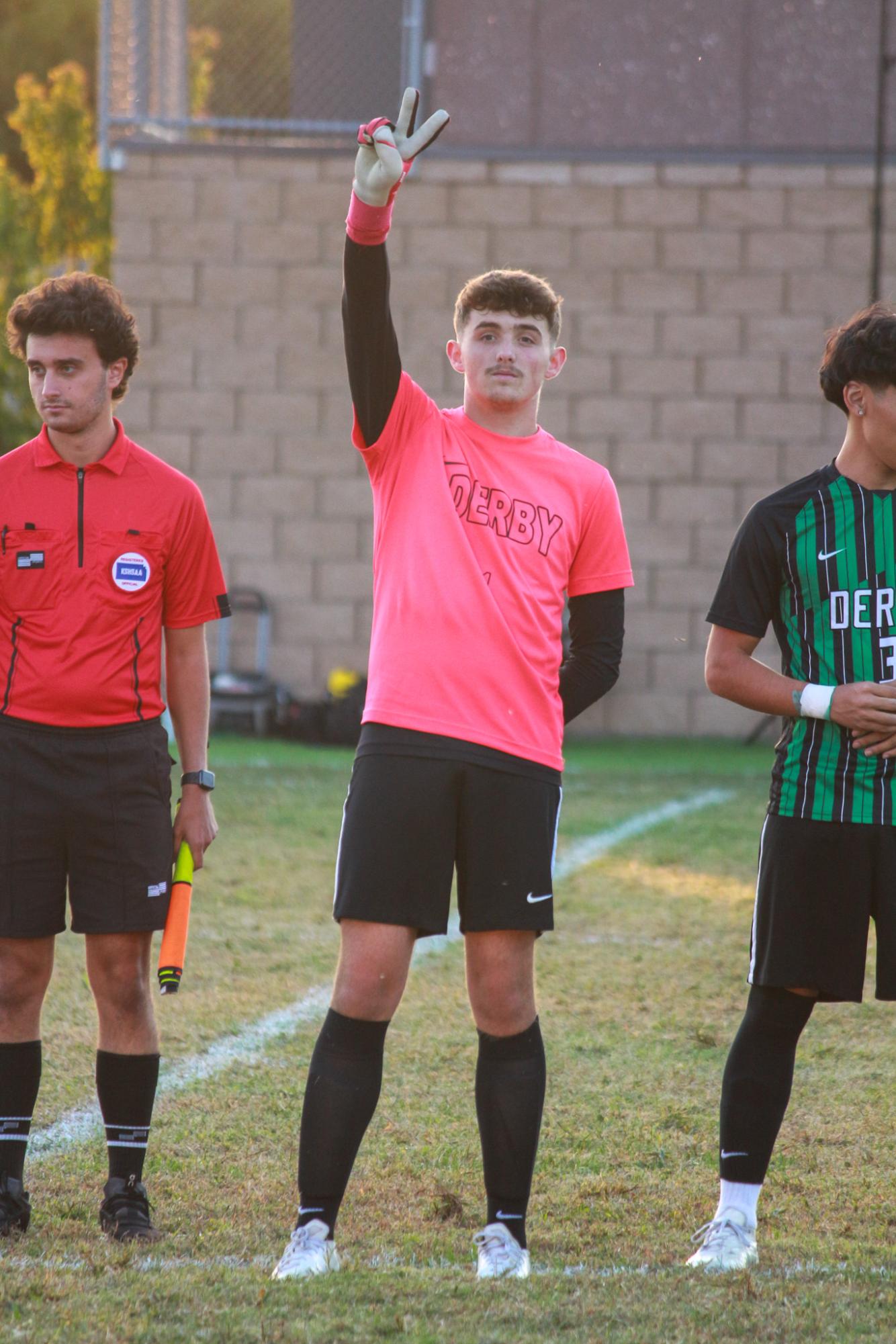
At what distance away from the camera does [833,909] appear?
3.11 m

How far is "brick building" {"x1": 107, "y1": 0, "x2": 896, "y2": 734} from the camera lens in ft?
46.4

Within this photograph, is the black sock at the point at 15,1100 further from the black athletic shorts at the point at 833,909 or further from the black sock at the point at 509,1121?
the black athletic shorts at the point at 833,909

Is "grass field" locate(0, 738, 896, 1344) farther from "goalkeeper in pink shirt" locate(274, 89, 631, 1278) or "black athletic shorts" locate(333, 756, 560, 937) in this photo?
"black athletic shorts" locate(333, 756, 560, 937)

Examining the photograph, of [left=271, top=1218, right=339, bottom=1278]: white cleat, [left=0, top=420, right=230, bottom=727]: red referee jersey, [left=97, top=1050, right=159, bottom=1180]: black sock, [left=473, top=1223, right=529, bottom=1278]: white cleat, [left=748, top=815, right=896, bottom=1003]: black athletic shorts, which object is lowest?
[left=473, top=1223, right=529, bottom=1278]: white cleat

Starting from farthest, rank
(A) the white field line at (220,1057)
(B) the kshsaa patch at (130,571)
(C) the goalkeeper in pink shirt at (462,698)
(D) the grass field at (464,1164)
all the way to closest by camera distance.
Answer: (A) the white field line at (220,1057) < (B) the kshsaa patch at (130,571) < (C) the goalkeeper in pink shirt at (462,698) < (D) the grass field at (464,1164)

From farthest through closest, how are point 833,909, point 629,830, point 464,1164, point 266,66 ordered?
point 266,66 → point 629,830 → point 464,1164 → point 833,909

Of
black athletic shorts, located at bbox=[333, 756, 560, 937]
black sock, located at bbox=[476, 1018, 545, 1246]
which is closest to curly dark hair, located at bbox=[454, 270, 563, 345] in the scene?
black athletic shorts, located at bbox=[333, 756, 560, 937]

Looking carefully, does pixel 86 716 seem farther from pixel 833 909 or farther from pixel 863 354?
pixel 863 354

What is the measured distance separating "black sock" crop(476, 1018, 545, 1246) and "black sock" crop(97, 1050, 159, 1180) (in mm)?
741

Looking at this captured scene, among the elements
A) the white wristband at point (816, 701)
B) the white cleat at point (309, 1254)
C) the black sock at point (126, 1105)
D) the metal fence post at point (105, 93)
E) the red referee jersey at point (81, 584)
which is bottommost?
the white cleat at point (309, 1254)

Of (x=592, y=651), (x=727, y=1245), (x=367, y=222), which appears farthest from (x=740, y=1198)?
(x=367, y=222)

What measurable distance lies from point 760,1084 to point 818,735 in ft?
2.28

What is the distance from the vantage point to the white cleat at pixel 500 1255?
2963mm

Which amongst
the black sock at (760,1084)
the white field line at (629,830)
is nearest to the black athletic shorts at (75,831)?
the black sock at (760,1084)
